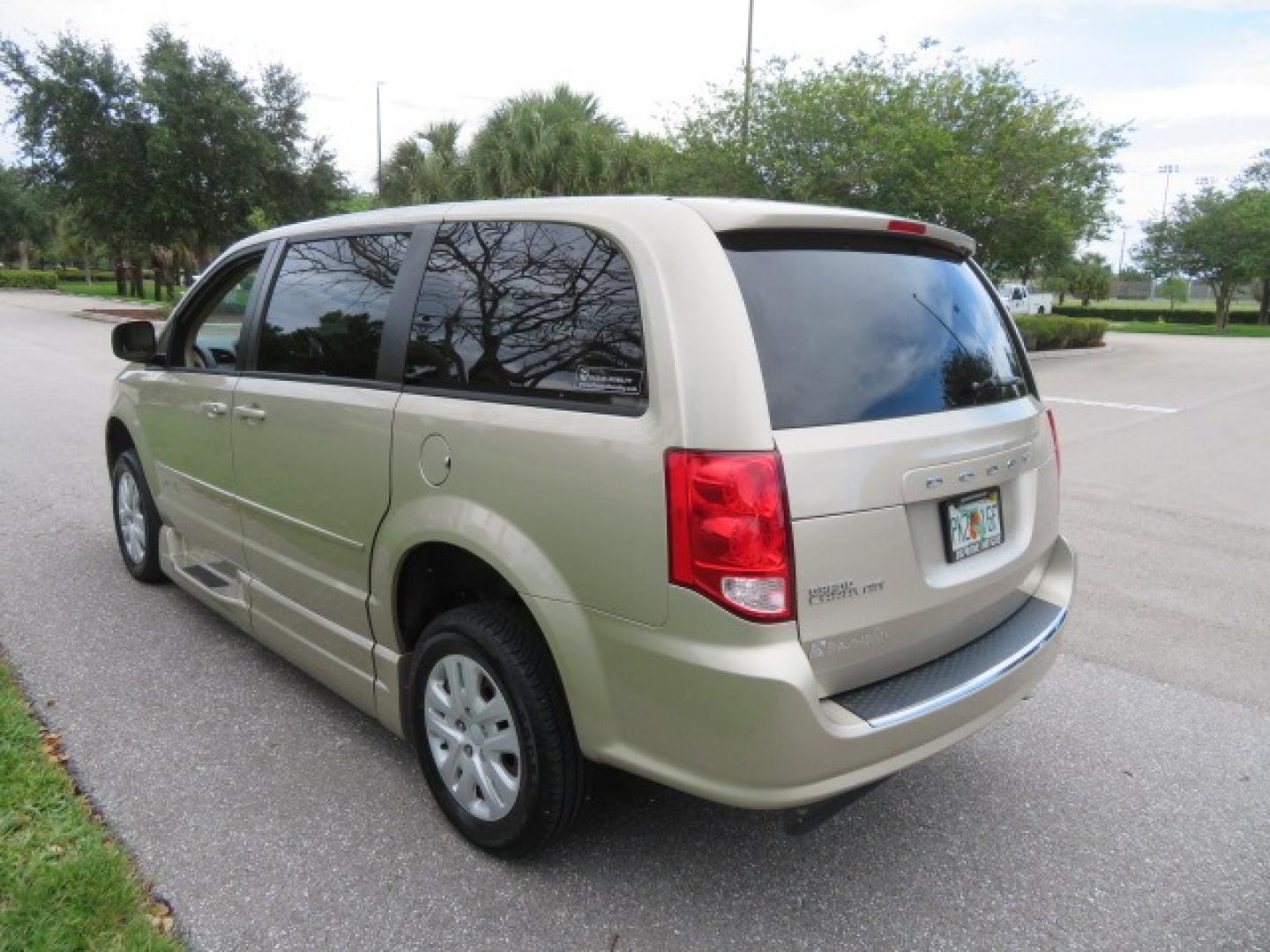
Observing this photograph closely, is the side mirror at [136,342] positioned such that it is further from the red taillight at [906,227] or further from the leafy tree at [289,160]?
the leafy tree at [289,160]

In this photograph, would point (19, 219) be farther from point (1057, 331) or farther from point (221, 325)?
point (221, 325)

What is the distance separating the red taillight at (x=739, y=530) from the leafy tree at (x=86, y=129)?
3059cm

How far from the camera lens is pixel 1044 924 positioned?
2.31 metres

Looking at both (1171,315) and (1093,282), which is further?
(1093,282)

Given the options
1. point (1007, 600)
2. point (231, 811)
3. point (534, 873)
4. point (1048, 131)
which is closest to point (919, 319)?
point (1007, 600)

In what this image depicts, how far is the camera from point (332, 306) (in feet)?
10.1

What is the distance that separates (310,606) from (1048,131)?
1906 centimetres

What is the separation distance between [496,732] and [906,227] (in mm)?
1828

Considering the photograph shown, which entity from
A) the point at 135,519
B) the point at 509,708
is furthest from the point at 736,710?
the point at 135,519

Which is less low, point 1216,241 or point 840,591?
point 1216,241

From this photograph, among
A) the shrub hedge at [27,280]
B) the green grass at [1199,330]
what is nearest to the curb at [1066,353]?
the green grass at [1199,330]

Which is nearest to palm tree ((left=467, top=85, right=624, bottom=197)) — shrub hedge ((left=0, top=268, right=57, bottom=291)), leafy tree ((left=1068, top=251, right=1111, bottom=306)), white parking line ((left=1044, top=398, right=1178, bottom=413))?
white parking line ((left=1044, top=398, right=1178, bottom=413))

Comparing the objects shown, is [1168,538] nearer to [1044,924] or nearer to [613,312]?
[1044,924]

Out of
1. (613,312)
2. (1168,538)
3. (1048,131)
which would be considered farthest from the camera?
(1048,131)
